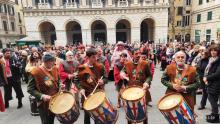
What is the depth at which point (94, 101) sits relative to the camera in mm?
3498

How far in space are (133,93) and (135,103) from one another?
11.9 inches

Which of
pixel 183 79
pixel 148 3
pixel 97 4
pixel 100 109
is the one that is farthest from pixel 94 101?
pixel 148 3

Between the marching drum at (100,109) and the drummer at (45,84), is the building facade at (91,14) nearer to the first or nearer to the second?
the drummer at (45,84)

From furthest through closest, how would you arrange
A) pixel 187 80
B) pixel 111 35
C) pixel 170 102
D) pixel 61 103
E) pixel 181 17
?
pixel 181 17, pixel 111 35, pixel 187 80, pixel 61 103, pixel 170 102

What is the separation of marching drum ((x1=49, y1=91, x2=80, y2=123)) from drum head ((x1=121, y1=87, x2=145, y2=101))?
1.01 m

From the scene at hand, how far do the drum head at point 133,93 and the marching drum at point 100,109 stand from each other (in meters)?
0.38

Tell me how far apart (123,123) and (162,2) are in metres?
27.8

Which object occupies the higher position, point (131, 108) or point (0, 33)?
point (0, 33)

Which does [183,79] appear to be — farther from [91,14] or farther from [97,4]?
[97,4]

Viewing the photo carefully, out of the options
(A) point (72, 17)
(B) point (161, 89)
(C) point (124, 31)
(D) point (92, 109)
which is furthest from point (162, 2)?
(D) point (92, 109)

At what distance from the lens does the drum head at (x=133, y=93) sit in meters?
3.57

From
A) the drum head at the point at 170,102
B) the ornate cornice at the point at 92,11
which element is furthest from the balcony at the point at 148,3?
the drum head at the point at 170,102

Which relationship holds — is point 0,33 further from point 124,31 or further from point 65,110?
point 65,110

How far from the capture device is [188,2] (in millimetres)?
37000
